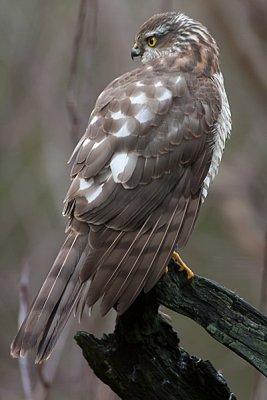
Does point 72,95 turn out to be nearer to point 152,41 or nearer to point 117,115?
point 117,115

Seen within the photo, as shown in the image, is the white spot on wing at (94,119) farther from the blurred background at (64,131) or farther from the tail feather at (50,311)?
the blurred background at (64,131)

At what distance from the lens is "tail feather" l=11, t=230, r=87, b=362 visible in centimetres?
443

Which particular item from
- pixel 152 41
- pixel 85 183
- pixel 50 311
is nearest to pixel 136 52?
pixel 152 41

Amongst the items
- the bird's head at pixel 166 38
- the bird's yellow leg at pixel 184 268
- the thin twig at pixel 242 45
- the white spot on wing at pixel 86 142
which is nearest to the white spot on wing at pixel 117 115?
the white spot on wing at pixel 86 142

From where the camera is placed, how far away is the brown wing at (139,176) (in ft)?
14.8

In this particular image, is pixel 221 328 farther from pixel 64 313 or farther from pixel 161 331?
pixel 64 313

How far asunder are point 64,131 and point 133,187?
3035 mm

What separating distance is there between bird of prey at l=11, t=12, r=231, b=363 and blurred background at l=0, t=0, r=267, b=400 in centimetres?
168

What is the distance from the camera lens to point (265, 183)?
8602 mm

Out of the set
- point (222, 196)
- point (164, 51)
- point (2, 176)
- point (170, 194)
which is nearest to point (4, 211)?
point (2, 176)

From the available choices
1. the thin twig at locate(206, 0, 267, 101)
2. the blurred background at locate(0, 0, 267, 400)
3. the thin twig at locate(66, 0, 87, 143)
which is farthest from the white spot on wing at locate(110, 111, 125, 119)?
the thin twig at locate(206, 0, 267, 101)

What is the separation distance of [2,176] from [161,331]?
4.72 m

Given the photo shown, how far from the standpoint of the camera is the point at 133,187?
4895mm

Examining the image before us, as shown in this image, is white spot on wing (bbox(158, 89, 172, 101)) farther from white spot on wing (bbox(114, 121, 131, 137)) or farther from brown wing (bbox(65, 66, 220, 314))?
white spot on wing (bbox(114, 121, 131, 137))
